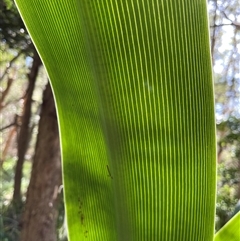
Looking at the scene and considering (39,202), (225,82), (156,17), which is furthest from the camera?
(225,82)

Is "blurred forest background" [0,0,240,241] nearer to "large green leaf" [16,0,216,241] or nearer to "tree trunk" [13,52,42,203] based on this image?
"tree trunk" [13,52,42,203]

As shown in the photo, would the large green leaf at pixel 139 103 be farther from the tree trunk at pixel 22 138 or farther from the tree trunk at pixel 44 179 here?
the tree trunk at pixel 22 138

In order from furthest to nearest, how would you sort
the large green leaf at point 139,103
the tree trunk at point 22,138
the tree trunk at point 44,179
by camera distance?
the tree trunk at point 22,138
the tree trunk at point 44,179
the large green leaf at point 139,103

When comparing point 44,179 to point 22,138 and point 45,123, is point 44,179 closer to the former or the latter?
point 45,123

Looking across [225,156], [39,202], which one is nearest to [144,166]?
[39,202]

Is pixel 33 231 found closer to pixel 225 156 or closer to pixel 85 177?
pixel 85 177

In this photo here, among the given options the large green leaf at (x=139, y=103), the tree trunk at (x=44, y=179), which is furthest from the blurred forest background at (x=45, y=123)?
the large green leaf at (x=139, y=103)
